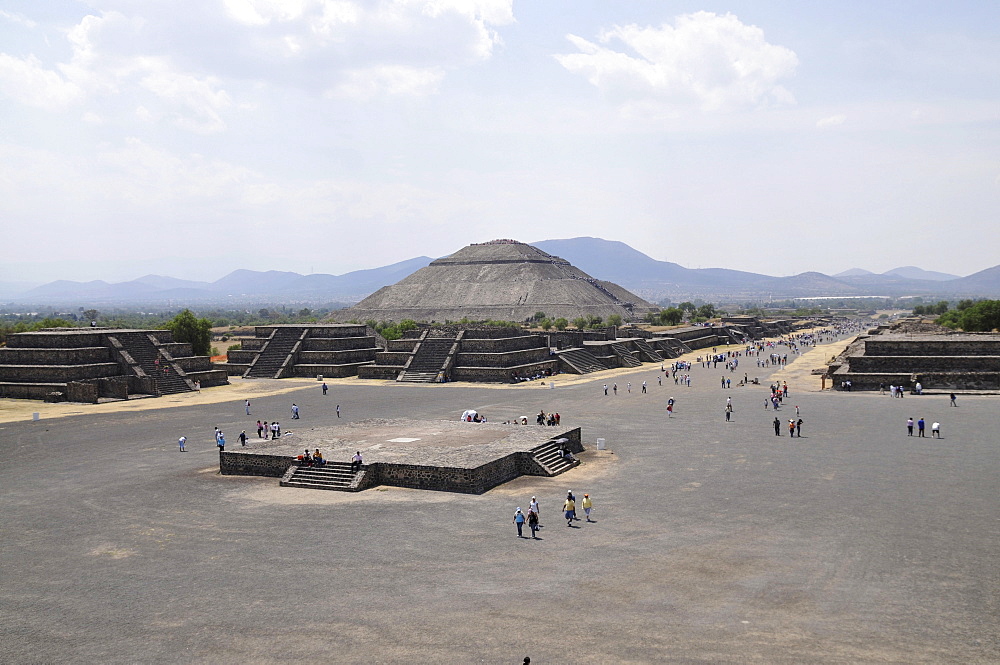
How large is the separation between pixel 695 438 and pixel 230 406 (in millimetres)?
27078

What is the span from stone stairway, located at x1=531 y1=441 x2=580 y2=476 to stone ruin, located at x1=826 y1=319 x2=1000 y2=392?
28394mm

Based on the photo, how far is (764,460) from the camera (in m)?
26.5

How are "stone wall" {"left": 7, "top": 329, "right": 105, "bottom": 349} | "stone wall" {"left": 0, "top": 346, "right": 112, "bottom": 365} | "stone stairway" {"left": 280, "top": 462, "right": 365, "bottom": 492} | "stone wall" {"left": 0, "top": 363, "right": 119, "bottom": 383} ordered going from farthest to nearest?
"stone wall" {"left": 7, "top": 329, "right": 105, "bottom": 349}, "stone wall" {"left": 0, "top": 346, "right": 112, "bottom": 365}, "stone wall" {"left": 0, "top": 363, "right": 119, "bottom": 383}, "stone stairway" {"left": 280, "top": 462, "right": 365, "bottom": 492}

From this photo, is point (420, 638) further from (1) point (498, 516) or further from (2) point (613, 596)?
(1) point (498, 516)

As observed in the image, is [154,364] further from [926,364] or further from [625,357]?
[926,364]

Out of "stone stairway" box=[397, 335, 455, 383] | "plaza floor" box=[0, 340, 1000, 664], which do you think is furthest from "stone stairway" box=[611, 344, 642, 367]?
"plaza floor" box=[0, 340, 1000, 664]

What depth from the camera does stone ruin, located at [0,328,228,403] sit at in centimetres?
4791

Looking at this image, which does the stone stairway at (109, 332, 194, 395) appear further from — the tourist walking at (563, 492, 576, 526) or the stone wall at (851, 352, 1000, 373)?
the stone wall at (851, 352, 1000, 373)

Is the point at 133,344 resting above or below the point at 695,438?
above

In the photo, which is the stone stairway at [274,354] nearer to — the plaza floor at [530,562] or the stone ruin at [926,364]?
the plaza floor at [530,562]

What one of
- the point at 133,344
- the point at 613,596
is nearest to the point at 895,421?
the point at 613,596

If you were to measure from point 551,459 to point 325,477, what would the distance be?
7573 mm

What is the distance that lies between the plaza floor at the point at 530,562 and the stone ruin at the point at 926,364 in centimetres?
1856

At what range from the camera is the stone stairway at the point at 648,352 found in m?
77.9
